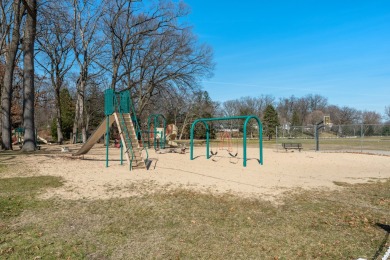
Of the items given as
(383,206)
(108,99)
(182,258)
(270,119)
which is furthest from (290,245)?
(270,119)

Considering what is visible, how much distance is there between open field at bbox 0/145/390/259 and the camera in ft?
13.8

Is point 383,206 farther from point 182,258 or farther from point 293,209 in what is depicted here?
point 182,258

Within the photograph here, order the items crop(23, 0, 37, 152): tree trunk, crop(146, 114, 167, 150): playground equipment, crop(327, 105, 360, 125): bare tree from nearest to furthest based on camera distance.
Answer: crop(23, 0, 37, 152): tree trunk
crop(146, 114, 167, 150): playground equipment
crop(327, 105, 360, 125): bare tree

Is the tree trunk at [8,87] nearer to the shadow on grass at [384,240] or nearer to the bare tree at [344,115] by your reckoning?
the shadow on grass at [384,240]

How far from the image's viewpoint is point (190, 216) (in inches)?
227

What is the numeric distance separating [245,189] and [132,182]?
10.6 feet

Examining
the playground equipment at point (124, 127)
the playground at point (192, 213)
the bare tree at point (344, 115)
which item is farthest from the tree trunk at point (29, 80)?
the bare tree at point (344, 115)

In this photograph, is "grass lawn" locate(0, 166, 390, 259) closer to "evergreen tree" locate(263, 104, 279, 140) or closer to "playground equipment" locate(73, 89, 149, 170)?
"playground equipment" locate(73, 89, 149, 170)

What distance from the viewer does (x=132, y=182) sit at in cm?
907

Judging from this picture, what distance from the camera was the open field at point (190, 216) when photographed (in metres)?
4.22

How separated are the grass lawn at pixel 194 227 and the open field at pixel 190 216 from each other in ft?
0.05

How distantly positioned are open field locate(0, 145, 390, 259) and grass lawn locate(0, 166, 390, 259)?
0.01 m

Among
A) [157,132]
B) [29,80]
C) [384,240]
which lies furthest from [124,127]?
[384,240]

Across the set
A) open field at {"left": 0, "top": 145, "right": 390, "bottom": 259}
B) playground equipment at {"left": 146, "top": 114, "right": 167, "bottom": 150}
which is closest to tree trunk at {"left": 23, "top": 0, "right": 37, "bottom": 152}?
playground equipment at {"left": 146, "top": 114, "right": 167, "bottom": 150}
